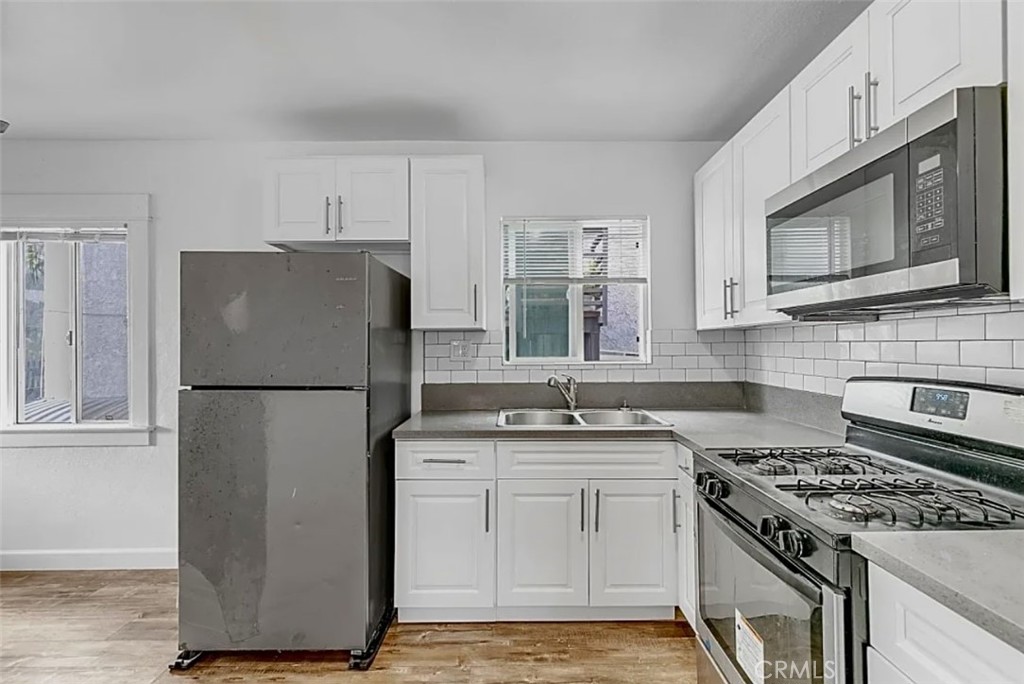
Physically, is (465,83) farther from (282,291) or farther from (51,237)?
(51,237)

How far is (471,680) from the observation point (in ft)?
7.90

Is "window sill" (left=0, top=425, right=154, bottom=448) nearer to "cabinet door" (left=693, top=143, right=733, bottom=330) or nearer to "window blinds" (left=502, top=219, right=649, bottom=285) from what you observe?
"window blinds" (left=502, top=219, right=649, bottom=285)

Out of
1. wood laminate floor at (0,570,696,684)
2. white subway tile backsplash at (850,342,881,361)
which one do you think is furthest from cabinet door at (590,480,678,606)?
white subway tile backsplash at (850,342,881,361)

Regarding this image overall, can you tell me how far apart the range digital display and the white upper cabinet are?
229 centimetres

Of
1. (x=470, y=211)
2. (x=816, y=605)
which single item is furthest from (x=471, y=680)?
(x=470, y=211)

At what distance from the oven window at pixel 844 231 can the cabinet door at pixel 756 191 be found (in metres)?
0.25

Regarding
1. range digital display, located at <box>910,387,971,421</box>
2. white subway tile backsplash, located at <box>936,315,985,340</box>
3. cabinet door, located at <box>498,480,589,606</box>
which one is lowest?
cabinet door, located at <box>498,480,589,606</box>

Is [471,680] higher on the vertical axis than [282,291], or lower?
lower

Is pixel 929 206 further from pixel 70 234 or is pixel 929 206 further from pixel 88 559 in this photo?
pixel 88 559

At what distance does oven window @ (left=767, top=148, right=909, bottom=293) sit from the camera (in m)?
1.50

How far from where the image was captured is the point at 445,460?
9.28ft

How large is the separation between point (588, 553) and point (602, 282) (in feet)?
4.98

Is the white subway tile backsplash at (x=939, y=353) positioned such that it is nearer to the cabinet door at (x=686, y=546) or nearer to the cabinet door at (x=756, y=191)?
the cabinet door at (x=756, y=191)

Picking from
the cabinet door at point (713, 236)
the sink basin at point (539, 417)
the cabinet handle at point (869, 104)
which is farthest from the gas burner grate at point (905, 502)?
the sink basin at point (539, 417)
